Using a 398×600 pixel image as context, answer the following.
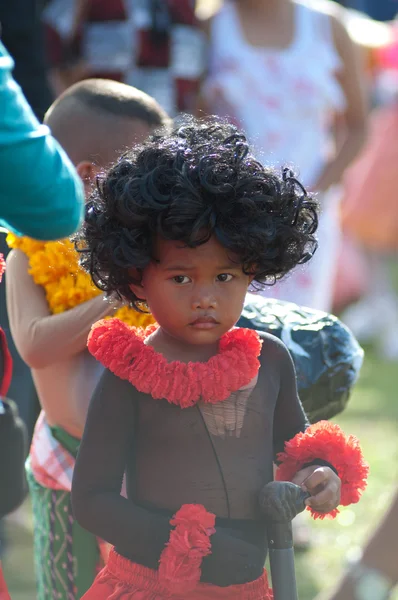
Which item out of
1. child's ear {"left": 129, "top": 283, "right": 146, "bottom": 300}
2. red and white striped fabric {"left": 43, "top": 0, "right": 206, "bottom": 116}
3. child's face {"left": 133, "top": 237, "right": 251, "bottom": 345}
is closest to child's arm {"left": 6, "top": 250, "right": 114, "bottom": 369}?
child's ear {"left": 129, "top": 283, "right": 146, "bottom": 300}

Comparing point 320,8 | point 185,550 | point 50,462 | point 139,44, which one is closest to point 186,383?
point 185,550

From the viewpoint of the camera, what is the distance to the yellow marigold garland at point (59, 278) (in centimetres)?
259

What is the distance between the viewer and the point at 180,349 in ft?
7.02

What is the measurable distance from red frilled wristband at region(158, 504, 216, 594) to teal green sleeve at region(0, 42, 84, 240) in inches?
22.0

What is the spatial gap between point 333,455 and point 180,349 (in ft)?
1.13

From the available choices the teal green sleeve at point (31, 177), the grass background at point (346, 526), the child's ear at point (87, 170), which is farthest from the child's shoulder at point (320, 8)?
the teal green sleeve at point (31, 177)

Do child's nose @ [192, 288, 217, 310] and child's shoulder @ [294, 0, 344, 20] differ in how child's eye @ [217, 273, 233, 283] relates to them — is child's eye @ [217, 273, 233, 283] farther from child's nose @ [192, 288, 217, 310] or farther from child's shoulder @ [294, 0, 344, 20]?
child's shoulder @ [294, 0, 344, 20]

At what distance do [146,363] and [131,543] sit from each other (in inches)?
12.2

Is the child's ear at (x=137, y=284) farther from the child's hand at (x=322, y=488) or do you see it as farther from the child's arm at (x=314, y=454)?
the child's hand at (x=322, y=488)

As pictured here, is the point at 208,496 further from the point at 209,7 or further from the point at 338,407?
the point at 209,7

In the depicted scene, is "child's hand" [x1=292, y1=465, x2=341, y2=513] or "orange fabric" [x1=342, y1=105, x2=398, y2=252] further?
"orange fabric" [x1=342, y1=105, x2=398, y2=252]

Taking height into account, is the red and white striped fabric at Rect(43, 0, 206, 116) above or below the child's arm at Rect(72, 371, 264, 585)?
below

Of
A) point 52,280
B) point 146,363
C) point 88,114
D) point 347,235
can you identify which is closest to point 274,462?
point 146,363

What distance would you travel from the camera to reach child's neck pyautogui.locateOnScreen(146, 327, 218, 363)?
2.13 metres
